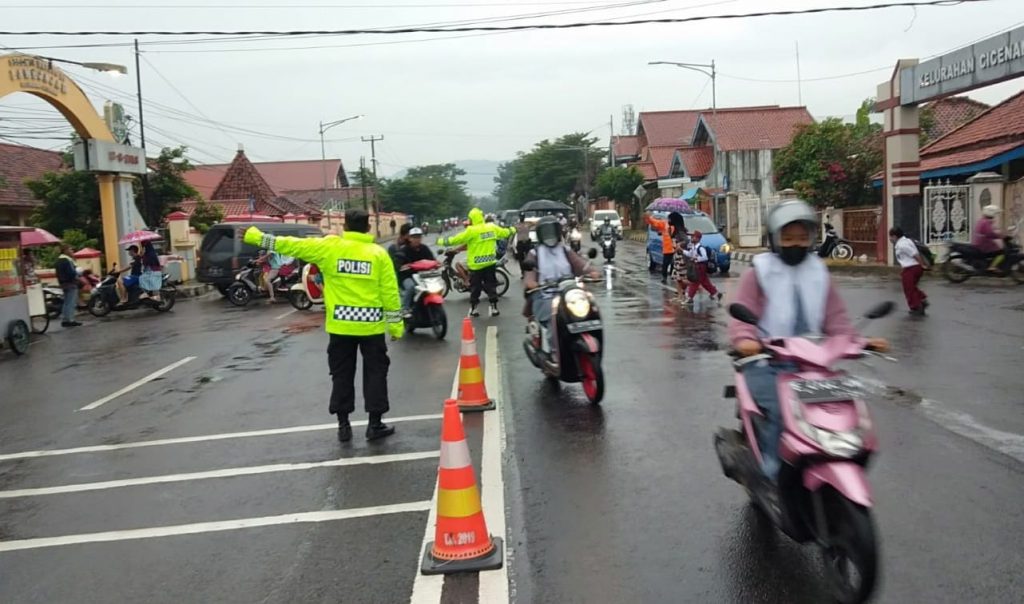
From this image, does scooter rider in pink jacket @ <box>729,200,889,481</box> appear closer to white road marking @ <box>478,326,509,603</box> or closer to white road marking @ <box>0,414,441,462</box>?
white road marking @ <box>478,326,509,603</box>

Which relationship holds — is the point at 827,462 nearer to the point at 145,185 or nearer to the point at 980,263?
the point at 980,263

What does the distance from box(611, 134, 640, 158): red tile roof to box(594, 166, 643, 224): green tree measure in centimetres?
1285

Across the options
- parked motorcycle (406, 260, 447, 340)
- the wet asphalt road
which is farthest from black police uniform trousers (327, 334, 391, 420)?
parked motorcycle (406, 260, 447, 340)

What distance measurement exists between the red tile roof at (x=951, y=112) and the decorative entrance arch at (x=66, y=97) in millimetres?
31523

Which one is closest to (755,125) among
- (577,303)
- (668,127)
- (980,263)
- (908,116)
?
(668,127)

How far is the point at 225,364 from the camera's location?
11.8 metres

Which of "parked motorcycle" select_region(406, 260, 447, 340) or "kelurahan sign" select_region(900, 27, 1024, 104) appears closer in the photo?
"parked motorcycle" select_region(406, 260, 447, 340)

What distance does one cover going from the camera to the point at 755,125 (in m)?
50.4

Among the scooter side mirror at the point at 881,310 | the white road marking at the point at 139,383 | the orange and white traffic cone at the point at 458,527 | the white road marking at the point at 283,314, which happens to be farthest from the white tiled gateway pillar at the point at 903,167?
the orange and white traffic cone at the point at 458,527

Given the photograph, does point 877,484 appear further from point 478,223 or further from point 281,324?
point 281,324

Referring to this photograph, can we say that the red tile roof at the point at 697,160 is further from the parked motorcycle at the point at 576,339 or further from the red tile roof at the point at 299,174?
the parked motorcycle at the point at 576,339

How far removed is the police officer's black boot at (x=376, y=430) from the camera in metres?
7.06

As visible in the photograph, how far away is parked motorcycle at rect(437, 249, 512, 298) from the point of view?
18.8 meters

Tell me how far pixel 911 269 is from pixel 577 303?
757 centimetres
